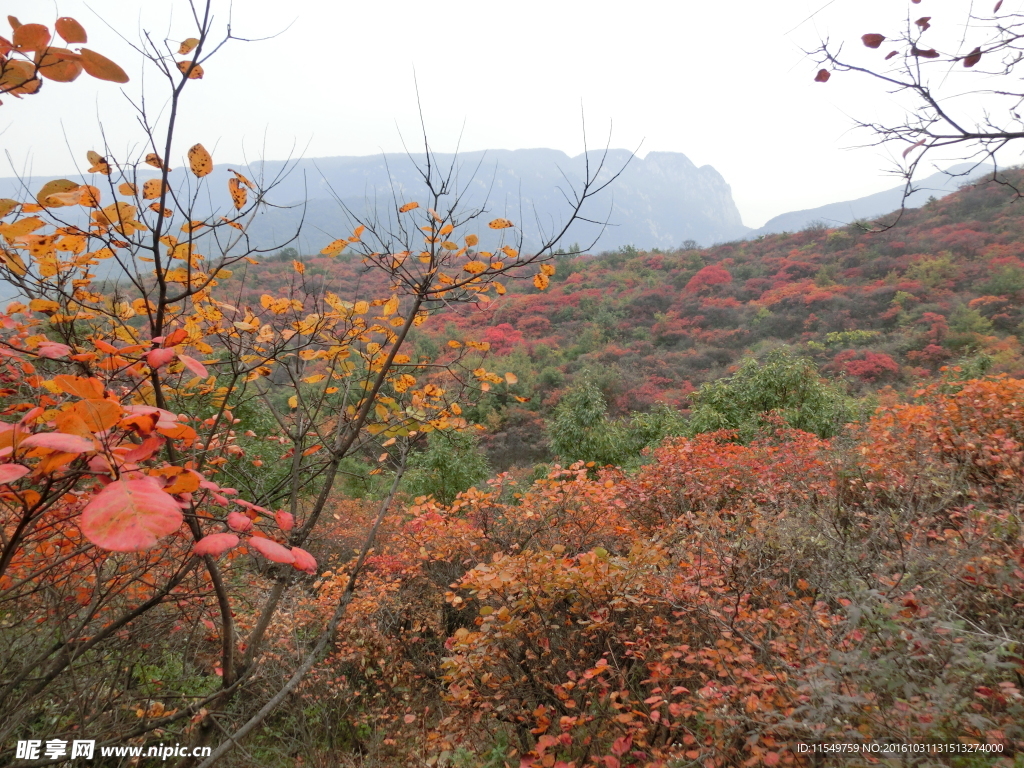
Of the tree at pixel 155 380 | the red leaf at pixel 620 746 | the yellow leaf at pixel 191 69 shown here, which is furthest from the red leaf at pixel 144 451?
the red leaf at pixel 620 746

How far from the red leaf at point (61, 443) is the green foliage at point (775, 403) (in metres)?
8.31

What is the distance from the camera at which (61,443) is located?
621mm

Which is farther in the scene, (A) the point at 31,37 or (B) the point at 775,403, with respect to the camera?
(B) the point at 775,403

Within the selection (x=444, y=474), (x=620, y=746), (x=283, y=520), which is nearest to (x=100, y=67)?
(x=283, y=520)

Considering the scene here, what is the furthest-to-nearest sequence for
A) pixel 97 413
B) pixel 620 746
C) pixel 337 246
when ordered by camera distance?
pixel 620 746
pixel 337 246
pixel 97 413

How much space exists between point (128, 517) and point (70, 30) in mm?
792

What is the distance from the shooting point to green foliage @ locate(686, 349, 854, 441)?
8188 mm

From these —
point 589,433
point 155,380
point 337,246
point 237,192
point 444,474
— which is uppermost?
point 237,192

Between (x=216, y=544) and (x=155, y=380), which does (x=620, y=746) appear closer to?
(x=216, y=544)

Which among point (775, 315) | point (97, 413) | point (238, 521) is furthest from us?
point (775, 315)

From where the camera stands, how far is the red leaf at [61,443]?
60 cm

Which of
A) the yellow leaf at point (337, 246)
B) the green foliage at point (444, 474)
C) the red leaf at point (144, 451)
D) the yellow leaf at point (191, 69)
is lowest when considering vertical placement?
the green foliage at point (444, 474)

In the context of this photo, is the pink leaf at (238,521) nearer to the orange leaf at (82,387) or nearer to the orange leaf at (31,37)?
the orange leaf at (82,387)

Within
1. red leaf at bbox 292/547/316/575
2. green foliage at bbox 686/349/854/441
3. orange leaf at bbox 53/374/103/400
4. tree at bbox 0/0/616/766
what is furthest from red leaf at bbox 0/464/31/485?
green foliage at bbox 686/349/854/441
